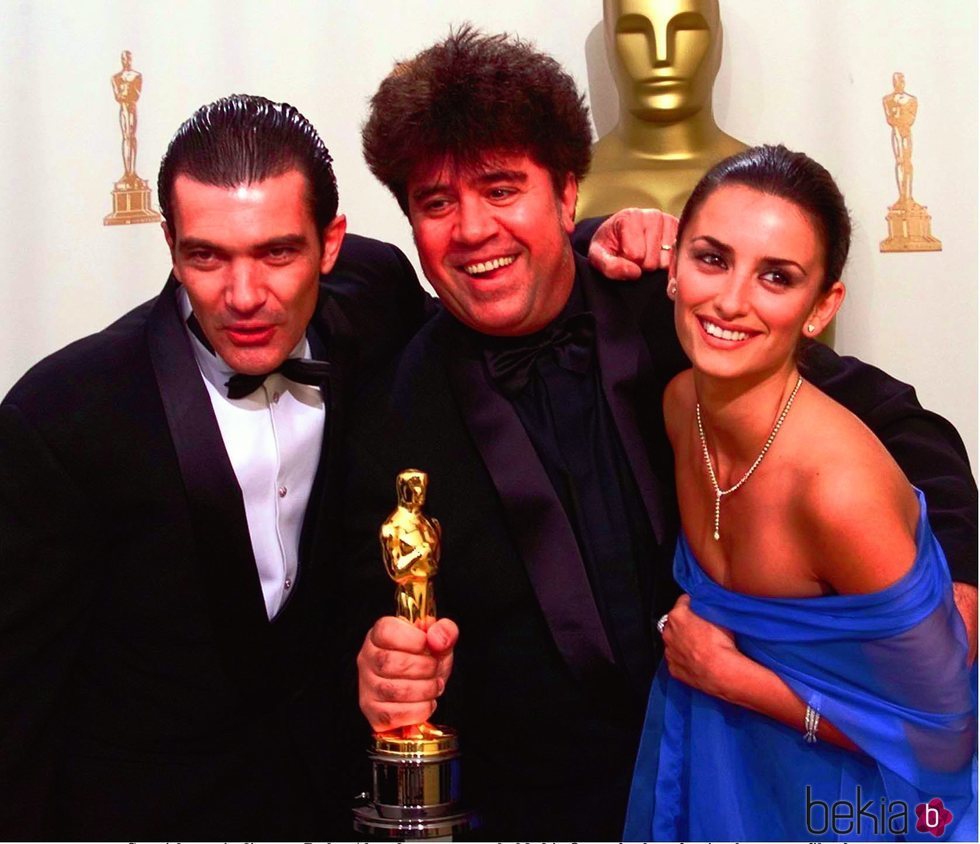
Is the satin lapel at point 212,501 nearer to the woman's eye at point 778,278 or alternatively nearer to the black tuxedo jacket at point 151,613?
the black tuxedo jacket at point 151,613

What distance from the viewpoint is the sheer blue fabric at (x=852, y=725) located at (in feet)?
5.07

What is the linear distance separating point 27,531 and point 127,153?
5.19ft

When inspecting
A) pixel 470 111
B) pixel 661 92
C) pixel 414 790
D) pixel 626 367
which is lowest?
pixel 414 790

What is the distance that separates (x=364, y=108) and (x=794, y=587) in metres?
1.96

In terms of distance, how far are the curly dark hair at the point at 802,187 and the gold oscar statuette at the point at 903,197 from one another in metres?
1.58

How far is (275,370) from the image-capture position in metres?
1.88

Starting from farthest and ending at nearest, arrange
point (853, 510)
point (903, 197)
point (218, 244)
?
point (903, 197) → point (218, 244) → point (853, 510)

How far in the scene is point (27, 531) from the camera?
1.84 metres

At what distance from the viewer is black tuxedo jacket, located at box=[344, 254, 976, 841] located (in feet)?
5.97

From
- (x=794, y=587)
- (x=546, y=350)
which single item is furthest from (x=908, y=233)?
(x=794, y=587)

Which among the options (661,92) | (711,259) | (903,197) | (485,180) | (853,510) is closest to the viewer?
(853,510)

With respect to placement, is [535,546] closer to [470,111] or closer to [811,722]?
[811,722]

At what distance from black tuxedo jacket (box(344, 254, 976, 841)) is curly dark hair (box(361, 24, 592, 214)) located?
244mm

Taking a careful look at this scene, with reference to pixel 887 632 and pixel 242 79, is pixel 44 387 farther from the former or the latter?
pixel 242 79
